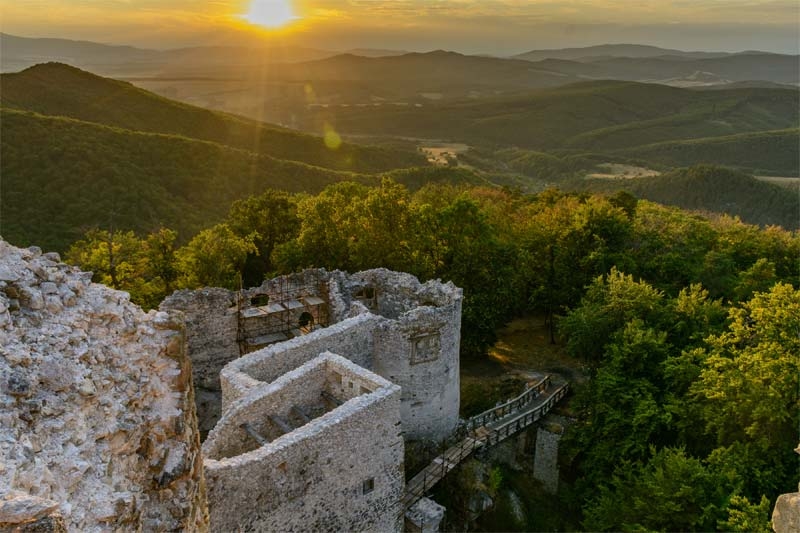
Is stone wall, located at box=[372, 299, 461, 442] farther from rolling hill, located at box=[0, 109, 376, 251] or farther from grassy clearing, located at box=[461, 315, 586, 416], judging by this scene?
rolling hill, located at box=[0, 109, 376, 251]

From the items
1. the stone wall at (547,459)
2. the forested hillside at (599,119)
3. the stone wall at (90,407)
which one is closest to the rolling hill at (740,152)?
the forested hillside at (599,119)

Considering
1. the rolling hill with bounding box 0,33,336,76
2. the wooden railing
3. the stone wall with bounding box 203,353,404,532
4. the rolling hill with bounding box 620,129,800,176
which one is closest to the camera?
the stone wall with bounding box 203,353,404,532

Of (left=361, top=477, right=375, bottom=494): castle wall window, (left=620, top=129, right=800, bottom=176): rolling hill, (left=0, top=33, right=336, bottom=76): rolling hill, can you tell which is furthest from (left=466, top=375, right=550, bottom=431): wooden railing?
(left=620, top=129, right=800, bottom=176): rolling hill

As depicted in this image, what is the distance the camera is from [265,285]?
22641 millimetres

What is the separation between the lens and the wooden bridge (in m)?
17.8

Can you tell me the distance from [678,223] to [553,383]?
57.9 ft

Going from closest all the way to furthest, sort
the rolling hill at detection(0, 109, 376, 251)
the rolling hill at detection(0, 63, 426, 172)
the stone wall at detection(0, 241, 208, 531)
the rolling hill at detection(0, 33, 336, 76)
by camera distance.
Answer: the stone wall at detection(0, 241, 208, 531), the rolling hill at detection(0, 109, 376, 251), the rolling hill at detection(0, 63, 426, 172), the rolling hill at detection(0, 33, 336, 76)

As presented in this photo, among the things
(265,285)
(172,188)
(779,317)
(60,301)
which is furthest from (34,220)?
(779,317)

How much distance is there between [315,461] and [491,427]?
10.3m

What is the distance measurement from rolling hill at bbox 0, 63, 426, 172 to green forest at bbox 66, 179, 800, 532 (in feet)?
140

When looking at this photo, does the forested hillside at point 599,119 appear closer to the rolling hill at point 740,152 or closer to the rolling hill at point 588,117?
the rolling hill at point 588,117

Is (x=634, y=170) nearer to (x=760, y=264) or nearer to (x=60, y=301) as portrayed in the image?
(x=760, y=264)

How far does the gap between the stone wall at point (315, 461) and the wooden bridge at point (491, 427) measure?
83.3 inches

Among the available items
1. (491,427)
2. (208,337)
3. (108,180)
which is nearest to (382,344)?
(491,427)
